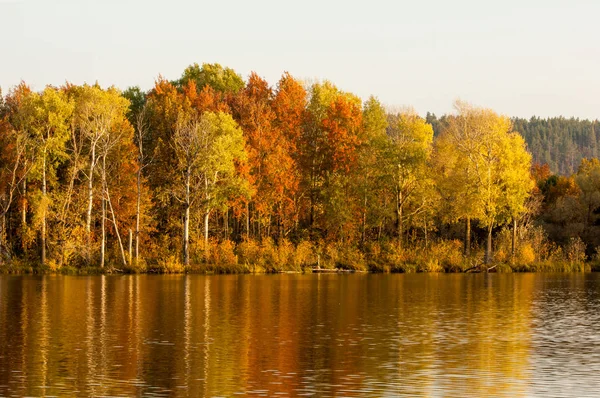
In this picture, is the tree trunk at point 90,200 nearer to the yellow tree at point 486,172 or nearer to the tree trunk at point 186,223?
the tree trunk at point 186,223

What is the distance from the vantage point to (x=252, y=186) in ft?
245

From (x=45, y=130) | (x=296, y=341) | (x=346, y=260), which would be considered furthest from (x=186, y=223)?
(x=296, y=341)

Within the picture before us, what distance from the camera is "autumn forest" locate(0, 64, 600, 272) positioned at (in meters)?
71.2

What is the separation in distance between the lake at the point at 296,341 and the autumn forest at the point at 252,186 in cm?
1809

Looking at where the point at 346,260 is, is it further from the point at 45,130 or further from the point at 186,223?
the point at 45,130

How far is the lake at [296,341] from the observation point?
21250 mm

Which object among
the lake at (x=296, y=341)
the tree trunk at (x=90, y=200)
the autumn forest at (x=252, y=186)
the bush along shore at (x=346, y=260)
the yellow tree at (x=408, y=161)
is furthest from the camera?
the yellow tree at (x=408, y=161)

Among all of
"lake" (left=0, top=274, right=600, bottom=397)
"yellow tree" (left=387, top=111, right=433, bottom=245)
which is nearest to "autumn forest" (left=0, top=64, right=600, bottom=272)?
"yellow tree" (left=387, top=111, right=433, bottom=245)

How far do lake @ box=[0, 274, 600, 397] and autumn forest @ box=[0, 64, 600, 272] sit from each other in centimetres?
1809

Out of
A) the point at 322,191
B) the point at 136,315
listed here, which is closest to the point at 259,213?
the point at 322,191

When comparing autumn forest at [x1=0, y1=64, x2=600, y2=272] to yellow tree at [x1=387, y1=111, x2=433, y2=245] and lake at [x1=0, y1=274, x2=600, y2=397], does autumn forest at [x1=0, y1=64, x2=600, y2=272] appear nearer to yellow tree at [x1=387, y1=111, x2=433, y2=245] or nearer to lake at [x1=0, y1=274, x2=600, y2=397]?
yellow tree at [x1=387, y1=111, x2=433, y2=245]

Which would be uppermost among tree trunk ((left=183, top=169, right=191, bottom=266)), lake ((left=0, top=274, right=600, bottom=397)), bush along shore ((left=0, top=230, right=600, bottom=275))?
tree trunk ((left=183, top=169, right=191, bottom=266))

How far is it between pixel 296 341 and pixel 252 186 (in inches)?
1804

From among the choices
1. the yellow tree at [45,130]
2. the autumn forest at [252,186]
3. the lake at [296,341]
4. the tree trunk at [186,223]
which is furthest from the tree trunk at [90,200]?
the lake at [296,341]
